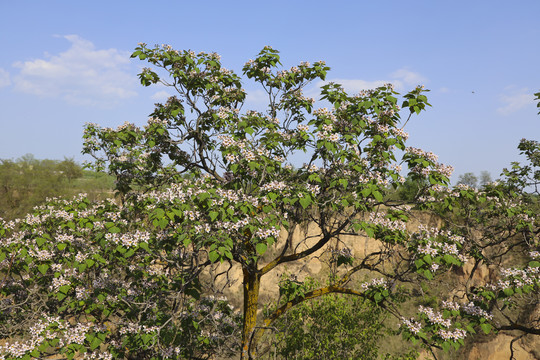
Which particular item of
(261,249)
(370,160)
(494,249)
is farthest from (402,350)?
(261,249)

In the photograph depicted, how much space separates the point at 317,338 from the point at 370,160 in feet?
20.4

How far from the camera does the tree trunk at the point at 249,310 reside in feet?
27.1

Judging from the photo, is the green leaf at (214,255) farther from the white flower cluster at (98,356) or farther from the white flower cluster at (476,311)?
the white flower cluster at (476,311)

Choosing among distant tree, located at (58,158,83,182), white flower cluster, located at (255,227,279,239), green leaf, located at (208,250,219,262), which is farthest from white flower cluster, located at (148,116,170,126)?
distant tree, located at (58,158,83,182)

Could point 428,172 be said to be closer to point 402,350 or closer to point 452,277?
point 402,350

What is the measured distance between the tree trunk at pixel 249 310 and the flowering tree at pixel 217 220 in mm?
32

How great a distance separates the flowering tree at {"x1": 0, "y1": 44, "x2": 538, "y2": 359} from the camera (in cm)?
654

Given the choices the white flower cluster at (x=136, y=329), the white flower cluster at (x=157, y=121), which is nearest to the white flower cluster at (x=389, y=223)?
the white flower cluster at (x=136, y=329)

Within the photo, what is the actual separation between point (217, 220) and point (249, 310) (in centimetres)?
296

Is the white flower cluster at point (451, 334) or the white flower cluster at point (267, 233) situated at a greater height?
the white flower cluster at point (267, 233)

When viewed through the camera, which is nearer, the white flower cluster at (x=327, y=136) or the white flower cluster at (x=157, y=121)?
the white flower cluster at (x=327, y=136)

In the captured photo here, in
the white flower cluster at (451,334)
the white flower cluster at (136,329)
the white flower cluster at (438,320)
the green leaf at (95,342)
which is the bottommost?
the green leaf at (95,342)

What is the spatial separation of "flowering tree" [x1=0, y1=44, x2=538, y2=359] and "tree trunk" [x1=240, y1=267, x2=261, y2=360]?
32mm

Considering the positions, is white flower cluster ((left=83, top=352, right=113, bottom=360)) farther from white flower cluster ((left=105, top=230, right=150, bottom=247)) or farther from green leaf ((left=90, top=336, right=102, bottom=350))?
white flower cluster ((left=105, top=230, right=150, bottom=247))
